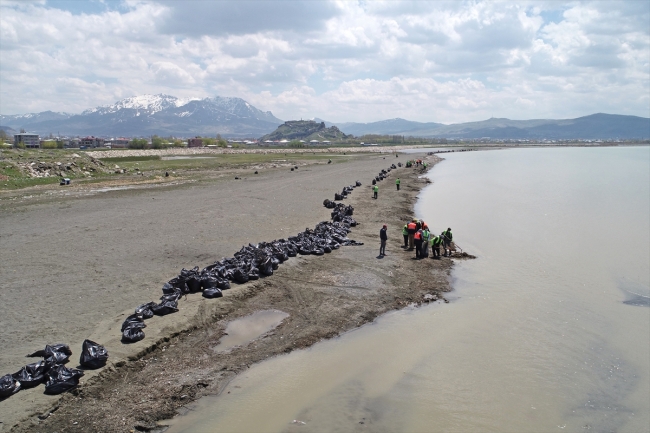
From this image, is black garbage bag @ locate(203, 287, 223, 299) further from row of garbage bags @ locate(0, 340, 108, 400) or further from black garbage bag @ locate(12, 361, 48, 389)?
black garbage bag @ locate(12, 361, 48, 389)

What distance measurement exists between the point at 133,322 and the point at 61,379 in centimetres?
219

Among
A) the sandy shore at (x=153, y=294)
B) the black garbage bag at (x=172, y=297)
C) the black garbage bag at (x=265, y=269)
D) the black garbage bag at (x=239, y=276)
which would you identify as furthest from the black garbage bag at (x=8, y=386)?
the black garbage bag at (x=265, y=269)

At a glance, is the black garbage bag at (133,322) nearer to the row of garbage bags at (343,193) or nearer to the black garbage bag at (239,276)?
the black garbage bag at (239,276)

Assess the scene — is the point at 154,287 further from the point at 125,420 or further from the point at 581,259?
the point at 581,259

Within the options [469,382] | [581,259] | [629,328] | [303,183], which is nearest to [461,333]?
[469,382]

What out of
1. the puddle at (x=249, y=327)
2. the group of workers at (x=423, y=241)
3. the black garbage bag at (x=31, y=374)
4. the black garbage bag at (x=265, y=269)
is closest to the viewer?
the black garbage bag at (x=31, y=374)

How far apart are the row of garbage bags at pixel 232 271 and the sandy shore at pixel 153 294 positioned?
0.29 metres

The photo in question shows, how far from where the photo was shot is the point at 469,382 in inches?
372

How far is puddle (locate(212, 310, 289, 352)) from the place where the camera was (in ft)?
34.1

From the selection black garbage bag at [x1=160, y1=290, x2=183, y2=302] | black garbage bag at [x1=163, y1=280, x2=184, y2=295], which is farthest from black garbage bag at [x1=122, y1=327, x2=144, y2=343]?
black garbage bag at [x1=163, y1=280, x2=184, y2=295]

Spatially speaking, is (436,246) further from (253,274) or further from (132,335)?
(132,335)

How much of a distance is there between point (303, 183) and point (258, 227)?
22.3 meters

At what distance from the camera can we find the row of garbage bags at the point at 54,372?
7816 millimetres

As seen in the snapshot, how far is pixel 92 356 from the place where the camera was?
8.56 m
